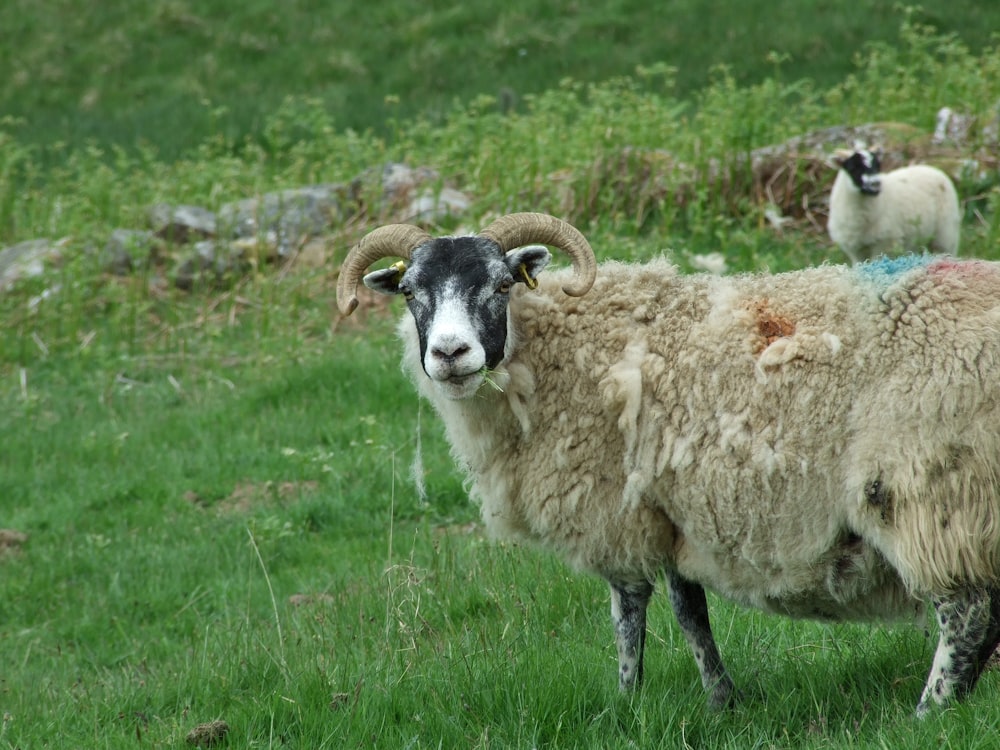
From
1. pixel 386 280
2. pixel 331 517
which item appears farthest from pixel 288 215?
pixel 386 280

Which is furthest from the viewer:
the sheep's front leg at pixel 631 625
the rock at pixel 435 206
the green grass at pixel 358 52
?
the green grass at pixel 358 52

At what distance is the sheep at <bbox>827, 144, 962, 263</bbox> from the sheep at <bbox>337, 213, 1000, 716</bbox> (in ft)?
19.2

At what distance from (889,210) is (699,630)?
6.59m

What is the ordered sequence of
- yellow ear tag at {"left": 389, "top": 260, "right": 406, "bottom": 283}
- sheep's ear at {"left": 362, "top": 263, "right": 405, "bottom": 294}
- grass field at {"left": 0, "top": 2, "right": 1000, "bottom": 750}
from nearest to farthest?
grass field at {"left": 0, "top": 2, "right": 1000, "bottom": 750} < yellow ear tag at {"left": 389, "top": 260, "right": 406, "bottom": 283} < sheep's ear at {"left": 362, "top": 263, "right": 405, "bottom": 294}

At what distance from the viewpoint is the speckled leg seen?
4.90m

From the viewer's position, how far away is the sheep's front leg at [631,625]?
5.02 metres

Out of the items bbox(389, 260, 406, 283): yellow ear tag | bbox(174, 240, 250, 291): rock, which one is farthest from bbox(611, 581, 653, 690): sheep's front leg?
bbox(174, 240, 250, 291): rock

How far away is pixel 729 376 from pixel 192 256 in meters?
9.28

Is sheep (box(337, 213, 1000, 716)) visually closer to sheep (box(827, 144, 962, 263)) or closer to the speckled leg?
the speckled leg

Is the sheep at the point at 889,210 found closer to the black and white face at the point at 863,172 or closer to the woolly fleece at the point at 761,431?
the black and white face at the point at 863,172

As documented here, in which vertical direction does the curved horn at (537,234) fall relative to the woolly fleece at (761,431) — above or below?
above

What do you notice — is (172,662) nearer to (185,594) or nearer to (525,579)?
(185,594)

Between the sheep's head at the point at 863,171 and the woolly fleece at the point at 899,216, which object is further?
the woolly fleece at the point at 899,216

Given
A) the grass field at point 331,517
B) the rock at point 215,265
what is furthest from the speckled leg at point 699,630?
the rock at point 215,265
